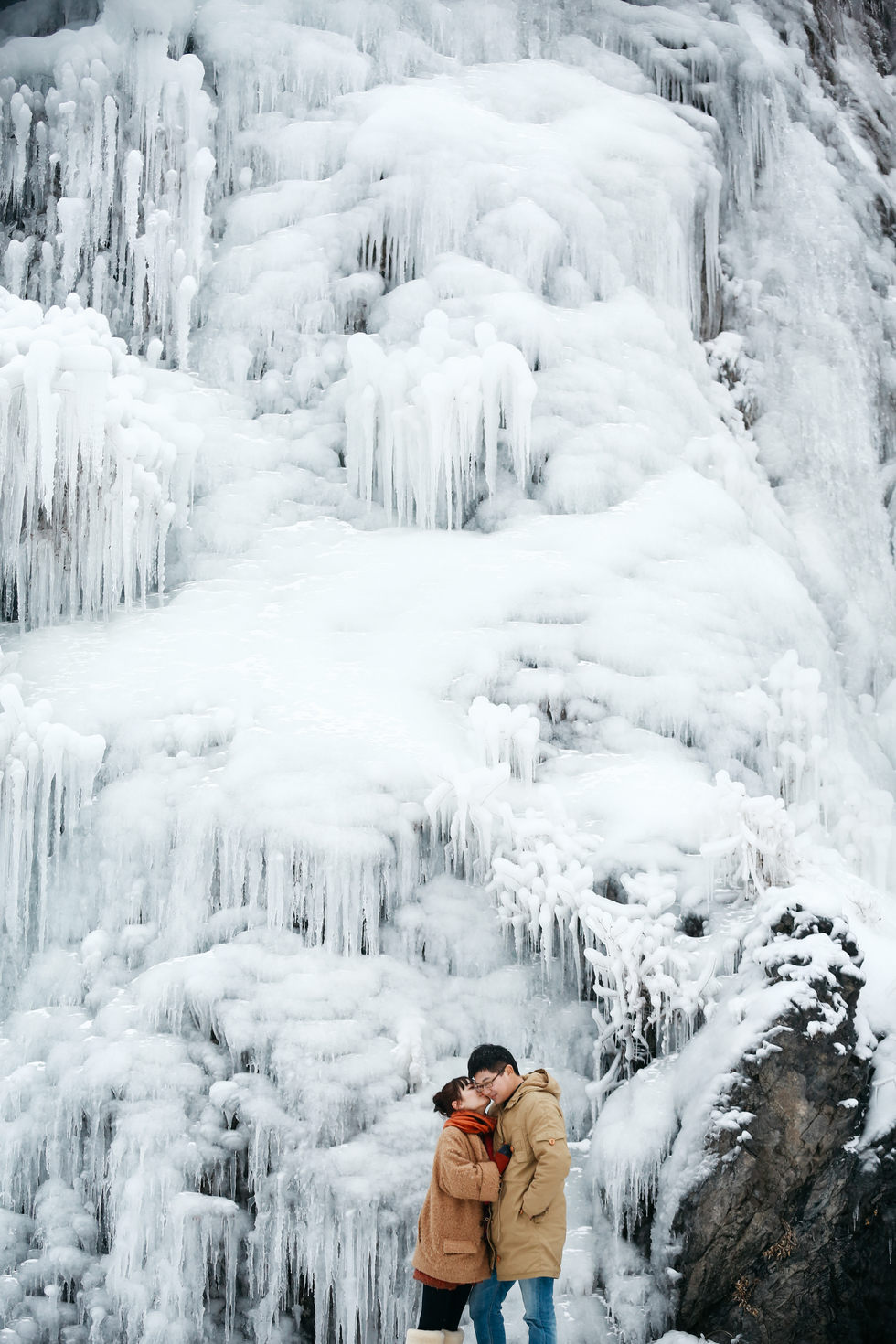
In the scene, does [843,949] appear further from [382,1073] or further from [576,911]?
[382,1073]

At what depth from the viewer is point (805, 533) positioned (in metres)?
9.02

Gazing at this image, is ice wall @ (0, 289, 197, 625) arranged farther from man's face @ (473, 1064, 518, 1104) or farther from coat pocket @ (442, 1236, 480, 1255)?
coat pocket @ (442, 1236, 480, 1255)

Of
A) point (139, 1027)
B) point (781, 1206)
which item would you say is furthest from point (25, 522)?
point (781, 1206)

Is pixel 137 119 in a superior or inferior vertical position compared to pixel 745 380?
superior

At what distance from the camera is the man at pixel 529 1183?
3887 mm

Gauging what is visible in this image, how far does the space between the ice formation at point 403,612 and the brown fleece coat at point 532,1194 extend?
4.08 ft

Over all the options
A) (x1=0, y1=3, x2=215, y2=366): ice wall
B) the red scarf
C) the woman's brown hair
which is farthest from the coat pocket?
(x1=0, y1=3, x2=215, y2=366): ice wall

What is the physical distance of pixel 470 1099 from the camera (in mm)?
4109

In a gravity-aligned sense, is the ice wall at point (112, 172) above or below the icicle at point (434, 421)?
above

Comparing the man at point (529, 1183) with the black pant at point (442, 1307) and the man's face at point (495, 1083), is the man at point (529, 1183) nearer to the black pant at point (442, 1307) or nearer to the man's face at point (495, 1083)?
the man's face at point (495, 1083)

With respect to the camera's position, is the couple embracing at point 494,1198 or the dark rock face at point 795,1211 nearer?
the couple embracing at point 494,1198

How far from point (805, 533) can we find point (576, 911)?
4416mm

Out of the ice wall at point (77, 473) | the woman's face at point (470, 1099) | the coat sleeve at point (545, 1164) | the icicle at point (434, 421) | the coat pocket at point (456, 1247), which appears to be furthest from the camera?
the icicle at point (434, 421)

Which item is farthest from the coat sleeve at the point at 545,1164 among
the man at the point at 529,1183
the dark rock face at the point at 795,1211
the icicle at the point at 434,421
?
the icicle at the point at 434,421
